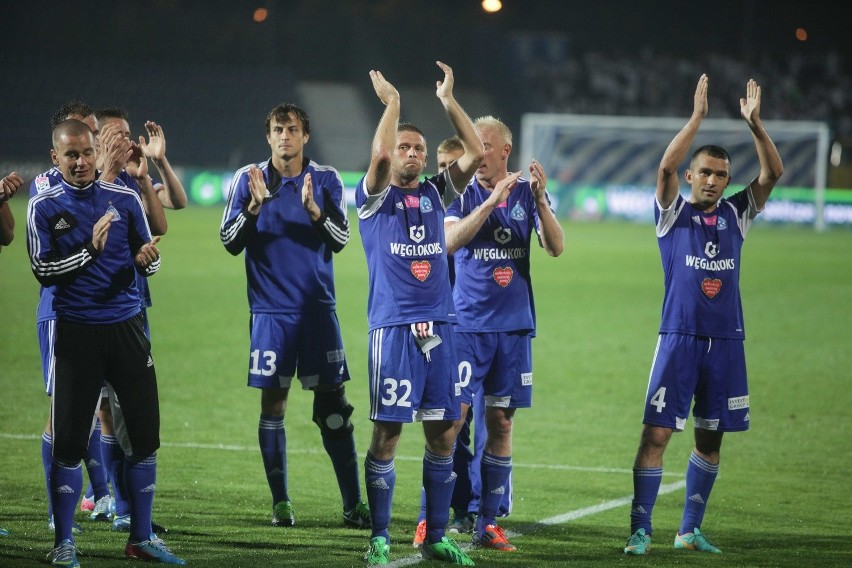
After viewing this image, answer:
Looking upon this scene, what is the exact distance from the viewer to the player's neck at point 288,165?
6.66m

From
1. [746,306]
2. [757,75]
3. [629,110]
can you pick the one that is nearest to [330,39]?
[629,110]

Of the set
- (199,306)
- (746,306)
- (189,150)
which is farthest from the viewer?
(189,150)

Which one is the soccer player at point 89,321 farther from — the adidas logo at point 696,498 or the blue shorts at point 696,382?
the adidas logo at point 696,498

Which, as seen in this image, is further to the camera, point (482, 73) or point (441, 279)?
point (482, 73)

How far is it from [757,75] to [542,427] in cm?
3995

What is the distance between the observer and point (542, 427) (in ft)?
33.7

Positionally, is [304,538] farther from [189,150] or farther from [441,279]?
[189,150]

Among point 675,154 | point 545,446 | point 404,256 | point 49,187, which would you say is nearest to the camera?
point 404,256

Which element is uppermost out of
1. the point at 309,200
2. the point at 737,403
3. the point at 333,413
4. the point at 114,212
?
the point at 309,200

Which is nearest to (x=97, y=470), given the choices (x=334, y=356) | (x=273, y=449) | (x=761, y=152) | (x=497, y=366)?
(x=273, y=449)

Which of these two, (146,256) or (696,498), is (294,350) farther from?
(696,498)

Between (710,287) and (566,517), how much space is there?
1.78m

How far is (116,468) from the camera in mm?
6664

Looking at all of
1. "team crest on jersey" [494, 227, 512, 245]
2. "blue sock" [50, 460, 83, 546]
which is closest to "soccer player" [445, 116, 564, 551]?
"team crest on jersey" [494, 227, 512, 245]
